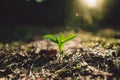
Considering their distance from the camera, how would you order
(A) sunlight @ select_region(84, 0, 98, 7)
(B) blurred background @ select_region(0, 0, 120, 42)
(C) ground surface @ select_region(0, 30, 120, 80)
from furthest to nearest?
1. (A) sunlight @ select_region(84, 0, 98, 7)
2. (B) blurred background @ select_region(0, 0, 120, 42)
3. (C) ground surface @ select_region(0, 30, 120, 80)

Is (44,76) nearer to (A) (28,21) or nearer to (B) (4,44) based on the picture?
(B) (4,44)

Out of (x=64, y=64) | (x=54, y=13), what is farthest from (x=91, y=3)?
(x=64, y=64)

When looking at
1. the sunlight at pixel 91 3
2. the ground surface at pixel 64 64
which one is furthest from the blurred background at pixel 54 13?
the ground surface at pixel 64 64

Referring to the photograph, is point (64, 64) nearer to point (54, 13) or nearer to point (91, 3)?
point (91, 3)

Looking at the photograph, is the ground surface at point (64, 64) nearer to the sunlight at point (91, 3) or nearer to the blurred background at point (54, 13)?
the blurred background at point (54, 13)

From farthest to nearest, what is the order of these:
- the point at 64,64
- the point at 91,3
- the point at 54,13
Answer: the point at 54,13, the point at 91,3, the point at 64,64

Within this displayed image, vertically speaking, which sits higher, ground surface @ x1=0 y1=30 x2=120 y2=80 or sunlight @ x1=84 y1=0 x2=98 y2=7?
sunlight @ x1=84 y1=0 x2=98 y2=7

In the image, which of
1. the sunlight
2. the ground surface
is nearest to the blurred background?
the sunlight

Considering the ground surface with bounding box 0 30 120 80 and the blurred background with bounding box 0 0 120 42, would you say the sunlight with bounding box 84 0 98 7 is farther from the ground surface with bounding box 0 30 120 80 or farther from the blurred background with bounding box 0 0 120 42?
the ground surface with bounding box 0 30 120 80
